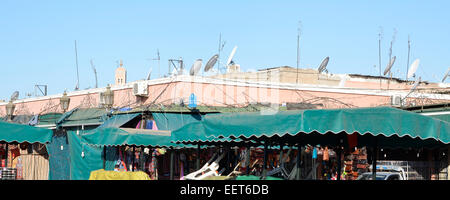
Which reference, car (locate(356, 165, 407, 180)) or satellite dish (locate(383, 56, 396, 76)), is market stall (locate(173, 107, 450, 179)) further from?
satellite dish (locate(383, 56, 396, 76))

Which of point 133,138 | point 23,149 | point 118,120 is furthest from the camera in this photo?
point 118,120

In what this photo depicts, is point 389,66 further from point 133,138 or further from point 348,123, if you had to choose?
point 348,123

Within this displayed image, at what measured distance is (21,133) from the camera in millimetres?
14359

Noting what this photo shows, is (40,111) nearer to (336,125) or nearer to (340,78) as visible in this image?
(340,78)

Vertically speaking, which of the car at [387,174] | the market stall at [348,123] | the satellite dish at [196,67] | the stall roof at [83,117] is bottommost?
the car at [387,174]

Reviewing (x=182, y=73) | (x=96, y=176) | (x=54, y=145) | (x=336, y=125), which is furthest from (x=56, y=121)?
(x=336, y=125)

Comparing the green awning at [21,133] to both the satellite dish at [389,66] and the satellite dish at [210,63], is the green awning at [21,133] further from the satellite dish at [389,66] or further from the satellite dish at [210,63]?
the satellite dish at [389,66]

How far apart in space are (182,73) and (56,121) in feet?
19.4

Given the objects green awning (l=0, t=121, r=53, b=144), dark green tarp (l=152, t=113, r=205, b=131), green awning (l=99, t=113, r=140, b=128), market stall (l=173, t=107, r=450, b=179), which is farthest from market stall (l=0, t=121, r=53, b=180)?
market stall (l=173, t=107, r=450, b=179)

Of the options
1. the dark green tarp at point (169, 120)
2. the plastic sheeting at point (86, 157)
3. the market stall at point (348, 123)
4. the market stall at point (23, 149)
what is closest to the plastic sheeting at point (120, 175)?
the market stall at point (23, 149)

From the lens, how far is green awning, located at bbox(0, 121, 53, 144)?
14.1m

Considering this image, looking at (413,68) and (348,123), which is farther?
(413,68)

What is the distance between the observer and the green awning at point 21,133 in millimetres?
14082

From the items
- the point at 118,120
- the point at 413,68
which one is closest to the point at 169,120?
the point at 118,120
